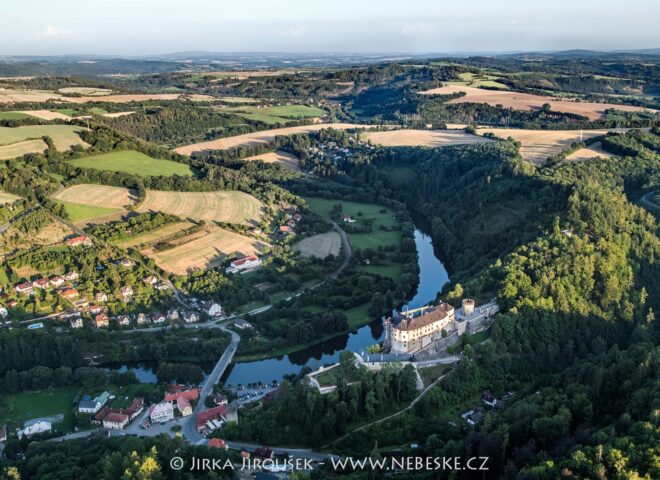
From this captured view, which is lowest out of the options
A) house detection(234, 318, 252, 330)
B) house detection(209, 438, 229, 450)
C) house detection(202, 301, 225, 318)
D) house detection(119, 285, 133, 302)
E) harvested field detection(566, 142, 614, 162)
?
house detection(209, 438, 229, 450)

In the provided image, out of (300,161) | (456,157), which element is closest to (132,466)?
(456,157)

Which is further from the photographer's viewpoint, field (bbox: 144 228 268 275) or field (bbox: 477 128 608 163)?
field (bbox: 477 128 608 163)

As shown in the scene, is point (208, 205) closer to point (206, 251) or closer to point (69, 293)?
point (206, 251)

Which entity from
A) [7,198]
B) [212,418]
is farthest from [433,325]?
[7,198]

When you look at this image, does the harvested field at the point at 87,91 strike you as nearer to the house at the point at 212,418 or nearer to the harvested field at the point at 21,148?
the harvested field at the point at 21,148

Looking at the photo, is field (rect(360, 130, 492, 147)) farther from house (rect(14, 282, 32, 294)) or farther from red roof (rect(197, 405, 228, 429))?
red roof (rect(197, 405, 228, 429))

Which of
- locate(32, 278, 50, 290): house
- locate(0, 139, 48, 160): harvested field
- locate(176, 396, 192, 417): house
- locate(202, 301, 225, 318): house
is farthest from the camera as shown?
locate(0, 139, 48, 160): harvested field

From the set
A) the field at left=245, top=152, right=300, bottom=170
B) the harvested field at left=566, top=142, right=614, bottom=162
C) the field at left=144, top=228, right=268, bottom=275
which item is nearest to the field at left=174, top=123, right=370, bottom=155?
the field at left=245, top=152, right=300, bottom=170
